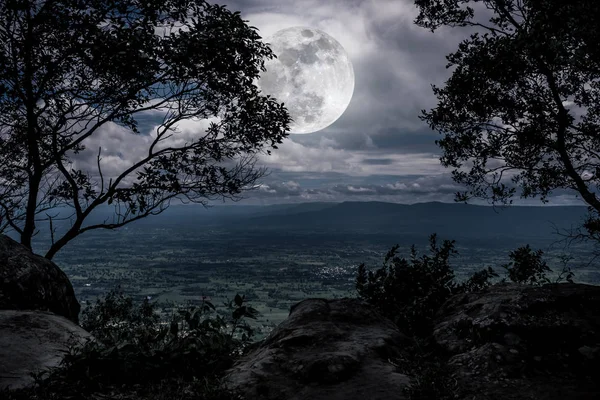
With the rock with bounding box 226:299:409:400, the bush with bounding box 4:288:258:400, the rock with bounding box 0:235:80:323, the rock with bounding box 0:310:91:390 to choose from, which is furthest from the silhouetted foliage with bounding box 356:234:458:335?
the rock with bounding box 0:235:80:323

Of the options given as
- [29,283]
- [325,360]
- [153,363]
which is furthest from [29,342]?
[325,360]

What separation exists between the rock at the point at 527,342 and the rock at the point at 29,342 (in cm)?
680

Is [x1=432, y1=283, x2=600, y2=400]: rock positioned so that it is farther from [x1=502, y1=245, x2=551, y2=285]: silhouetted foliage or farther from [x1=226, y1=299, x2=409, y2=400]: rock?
[x1=502, y1=245, x2=551, y2=285]: silhouetted foliage

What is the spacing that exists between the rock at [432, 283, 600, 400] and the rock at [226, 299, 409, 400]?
4.01 feet

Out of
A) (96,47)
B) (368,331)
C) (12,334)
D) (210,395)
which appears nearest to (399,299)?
(368,331)

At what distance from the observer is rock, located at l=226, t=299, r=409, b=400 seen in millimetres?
6238

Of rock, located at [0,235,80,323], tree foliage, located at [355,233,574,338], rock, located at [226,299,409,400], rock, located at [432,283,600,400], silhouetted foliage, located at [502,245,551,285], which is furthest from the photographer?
silhouetted foliage, located at [502,245,551,285]

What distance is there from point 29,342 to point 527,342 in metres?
8.93

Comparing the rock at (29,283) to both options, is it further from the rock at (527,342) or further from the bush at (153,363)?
the rock at (527,342)

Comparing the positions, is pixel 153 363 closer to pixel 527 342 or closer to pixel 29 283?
pixel 29 283

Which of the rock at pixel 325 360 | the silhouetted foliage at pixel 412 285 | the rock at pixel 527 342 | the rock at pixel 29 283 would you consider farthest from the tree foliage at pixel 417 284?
the rock at pixel 29 283

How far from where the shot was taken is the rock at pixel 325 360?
6.24 metres

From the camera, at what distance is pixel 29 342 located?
7191 mm

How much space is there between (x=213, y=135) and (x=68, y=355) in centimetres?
1029
